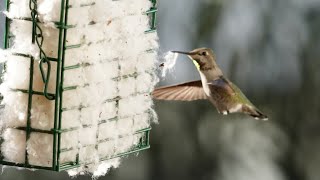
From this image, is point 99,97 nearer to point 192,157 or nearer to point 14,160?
point 14,160

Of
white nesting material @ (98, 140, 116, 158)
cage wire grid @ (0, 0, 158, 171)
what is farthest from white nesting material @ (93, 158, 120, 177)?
cage wire grid @ (0, 0, 158, 171)

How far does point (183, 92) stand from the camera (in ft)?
16.5

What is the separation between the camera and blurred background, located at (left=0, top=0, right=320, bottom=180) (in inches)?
292

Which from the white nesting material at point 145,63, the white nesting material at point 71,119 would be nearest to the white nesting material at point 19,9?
the white nesting material at point 71,119

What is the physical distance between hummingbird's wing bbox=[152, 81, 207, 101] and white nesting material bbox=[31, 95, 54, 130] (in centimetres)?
48

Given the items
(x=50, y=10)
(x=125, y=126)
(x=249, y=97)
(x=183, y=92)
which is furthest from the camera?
(x=249, y=97)

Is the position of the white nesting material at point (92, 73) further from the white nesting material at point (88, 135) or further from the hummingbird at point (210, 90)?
the hummingbird at point (210, 90)

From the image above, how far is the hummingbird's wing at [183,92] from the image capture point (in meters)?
4.97

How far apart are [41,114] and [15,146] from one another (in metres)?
0.16

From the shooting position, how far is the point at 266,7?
7707mm

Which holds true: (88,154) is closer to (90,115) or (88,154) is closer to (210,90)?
(90,115)

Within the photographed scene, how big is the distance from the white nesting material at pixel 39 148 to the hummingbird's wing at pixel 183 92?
495 mm

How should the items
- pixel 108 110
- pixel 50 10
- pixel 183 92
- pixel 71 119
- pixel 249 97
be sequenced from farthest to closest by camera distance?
pixel 249 97
pixel 183 92
pixel 108 110
pixel 71 119
pixel 50 10

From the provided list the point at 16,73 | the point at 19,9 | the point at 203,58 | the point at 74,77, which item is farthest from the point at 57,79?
the point at 203,58
